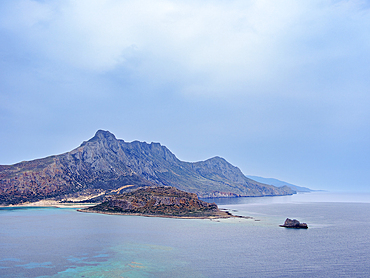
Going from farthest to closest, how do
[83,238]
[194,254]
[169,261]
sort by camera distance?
1. [83,238]
2. [194,254]
3. [169,261]

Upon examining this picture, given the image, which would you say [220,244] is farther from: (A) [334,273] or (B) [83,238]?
(B) [83,238]

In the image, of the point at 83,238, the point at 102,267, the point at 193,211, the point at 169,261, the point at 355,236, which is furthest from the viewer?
the point at 193,211

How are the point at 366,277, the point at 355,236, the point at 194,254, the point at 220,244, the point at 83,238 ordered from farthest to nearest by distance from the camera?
1. the point at 355,236
2. the point at 83,238
3. the point at 220,244
4. the point at 194,254
5. the point at 366,277

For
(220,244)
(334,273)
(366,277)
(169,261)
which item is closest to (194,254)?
(169,261)

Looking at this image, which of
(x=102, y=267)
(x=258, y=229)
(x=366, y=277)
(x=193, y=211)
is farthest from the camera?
(x=193, y=211)

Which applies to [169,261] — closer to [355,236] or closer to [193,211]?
[355,236]

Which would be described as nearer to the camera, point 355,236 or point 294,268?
point 294,268

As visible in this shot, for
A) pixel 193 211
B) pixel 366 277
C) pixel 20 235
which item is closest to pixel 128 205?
pixel 193 211

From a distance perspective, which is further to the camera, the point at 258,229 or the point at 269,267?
the point at 258,229
